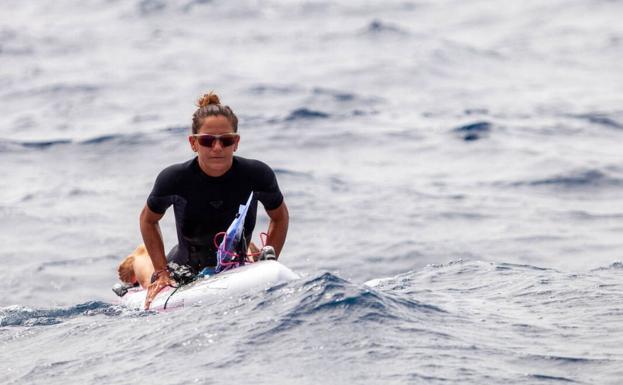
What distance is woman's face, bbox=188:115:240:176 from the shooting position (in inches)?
381

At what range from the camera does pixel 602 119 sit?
2295 cm

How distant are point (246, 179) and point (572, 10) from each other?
25.2 meters

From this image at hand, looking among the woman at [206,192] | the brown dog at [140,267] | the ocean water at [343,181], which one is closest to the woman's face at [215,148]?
the woman at [206,192]

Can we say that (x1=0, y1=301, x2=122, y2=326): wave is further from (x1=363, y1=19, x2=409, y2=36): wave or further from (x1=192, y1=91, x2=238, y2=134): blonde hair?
(x1=363, y1=19, x2=409, y2=36): wave

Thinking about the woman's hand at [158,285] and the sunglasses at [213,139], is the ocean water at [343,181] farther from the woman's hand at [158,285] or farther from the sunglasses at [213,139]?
the sunglasses at [213,139]

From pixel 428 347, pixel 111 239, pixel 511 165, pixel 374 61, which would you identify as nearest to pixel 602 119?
pixel 511 165

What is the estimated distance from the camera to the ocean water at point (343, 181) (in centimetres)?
844

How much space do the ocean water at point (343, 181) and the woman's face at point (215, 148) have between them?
108 cm

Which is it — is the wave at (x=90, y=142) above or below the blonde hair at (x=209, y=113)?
below

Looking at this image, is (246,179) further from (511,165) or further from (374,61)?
(374,61)

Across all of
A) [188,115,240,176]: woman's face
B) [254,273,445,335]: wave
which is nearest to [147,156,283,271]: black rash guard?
[188,115,240,176]: woman's face

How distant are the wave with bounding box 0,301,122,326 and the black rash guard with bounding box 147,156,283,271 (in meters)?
0.96

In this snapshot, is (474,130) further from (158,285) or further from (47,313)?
(158,285)

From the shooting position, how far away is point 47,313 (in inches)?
423
